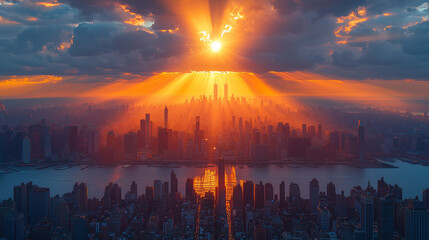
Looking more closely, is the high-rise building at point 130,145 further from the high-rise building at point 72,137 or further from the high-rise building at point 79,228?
the high-rise building at point 79,228

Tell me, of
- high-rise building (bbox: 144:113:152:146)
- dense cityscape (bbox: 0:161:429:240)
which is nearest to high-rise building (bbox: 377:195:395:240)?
dense cityscape (bbox: 0:161:429:240)

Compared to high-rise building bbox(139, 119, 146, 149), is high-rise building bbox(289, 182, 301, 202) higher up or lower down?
lower down

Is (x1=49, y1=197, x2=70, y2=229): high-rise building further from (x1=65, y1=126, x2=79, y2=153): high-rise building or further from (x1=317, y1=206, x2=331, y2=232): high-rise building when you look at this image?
(x1=65, y1=126, x2=79, y2=153): high-rise building

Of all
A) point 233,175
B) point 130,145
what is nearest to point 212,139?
point 130,145

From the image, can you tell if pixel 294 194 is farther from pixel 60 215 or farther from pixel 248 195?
pixel 60 215

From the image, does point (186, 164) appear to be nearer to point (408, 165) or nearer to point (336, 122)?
point (408, 165)
